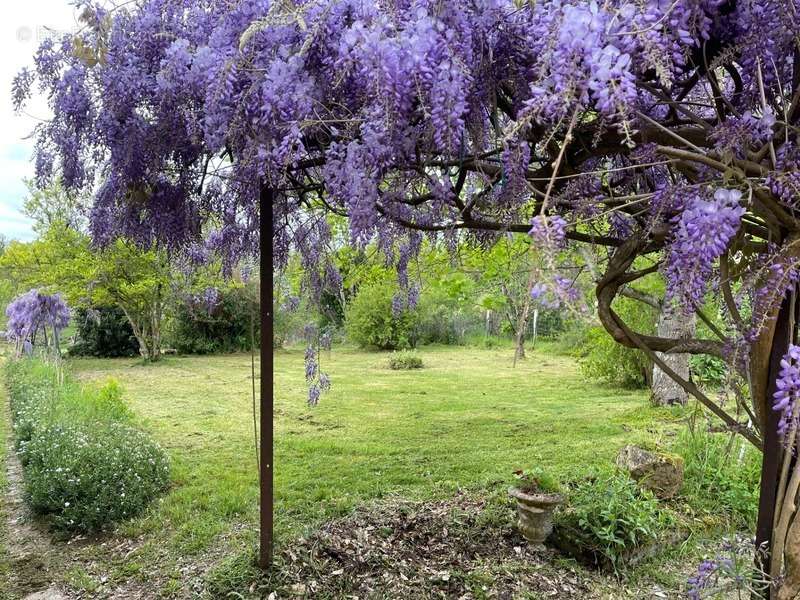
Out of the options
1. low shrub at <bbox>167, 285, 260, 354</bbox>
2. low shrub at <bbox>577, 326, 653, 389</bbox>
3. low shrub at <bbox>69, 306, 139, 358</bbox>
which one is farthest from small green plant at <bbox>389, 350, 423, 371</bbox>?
low shrub at <bbox>69, 306, 139, 358</bbox>

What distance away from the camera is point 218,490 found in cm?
404

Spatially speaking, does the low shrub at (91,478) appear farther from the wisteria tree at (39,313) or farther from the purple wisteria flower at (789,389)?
the wisteria tree at (39,313)

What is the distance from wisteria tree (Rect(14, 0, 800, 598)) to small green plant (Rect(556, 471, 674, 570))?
135cm

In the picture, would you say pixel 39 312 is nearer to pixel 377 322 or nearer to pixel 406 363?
pixel 406 363

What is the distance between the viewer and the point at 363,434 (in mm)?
5855

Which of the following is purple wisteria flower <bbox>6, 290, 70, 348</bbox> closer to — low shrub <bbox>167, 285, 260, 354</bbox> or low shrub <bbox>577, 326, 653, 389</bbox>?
low shrub <bbox>167, 285, 260, 354</bbox>

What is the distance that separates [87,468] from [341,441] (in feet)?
8.00

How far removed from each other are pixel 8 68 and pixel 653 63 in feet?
6.75

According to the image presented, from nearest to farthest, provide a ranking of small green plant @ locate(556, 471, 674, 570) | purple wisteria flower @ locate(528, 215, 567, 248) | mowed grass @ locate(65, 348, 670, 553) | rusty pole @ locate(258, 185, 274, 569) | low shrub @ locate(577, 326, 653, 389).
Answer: purple wisteria flower @ locate(528, 215, 567, 248), rusty pole @ locate(258, 185, 274, 569), small green plant @ locate(556, 471, 674, 570), mowed grass @ locate(65, 348, 670, 553), low shrub @ locate(577, 326, 653, 389)

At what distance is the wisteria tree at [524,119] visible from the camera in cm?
117

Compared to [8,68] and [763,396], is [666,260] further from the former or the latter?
[8,68]

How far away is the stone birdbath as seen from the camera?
2838 mm

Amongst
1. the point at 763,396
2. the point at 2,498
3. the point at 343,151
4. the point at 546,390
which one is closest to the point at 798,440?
the point at 763,396

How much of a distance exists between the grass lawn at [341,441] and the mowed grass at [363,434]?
16 millimetres
